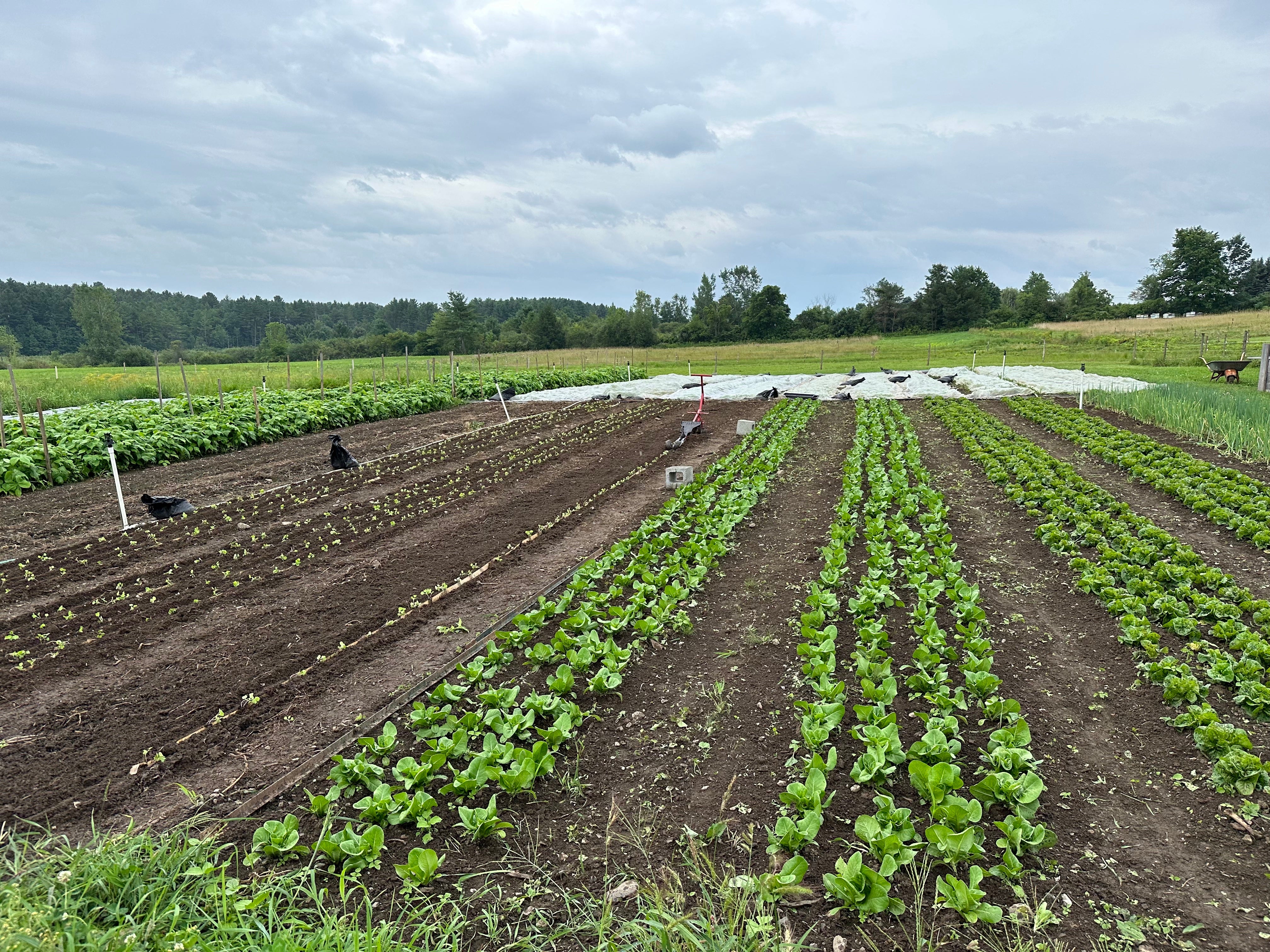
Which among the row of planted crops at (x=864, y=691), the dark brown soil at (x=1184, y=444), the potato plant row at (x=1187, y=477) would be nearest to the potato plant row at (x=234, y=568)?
the row of planted crops at (x=864, y=691)

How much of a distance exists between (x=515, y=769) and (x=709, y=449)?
11.3m

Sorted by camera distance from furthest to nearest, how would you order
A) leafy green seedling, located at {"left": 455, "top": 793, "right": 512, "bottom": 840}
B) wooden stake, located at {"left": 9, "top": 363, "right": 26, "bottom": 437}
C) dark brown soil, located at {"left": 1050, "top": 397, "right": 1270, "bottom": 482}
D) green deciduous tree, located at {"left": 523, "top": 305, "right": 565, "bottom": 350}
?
green deciduous tree, located at {"left": 523, "top": 305, "right": 565, "bottom": 350}
wooden stake, located at {"left": 9, "top": 363, "right": 26, "bottom": 437}
dark brown soil, located at {"left": 1050, "top": 397, "right": 1270, "bottom": 482}
leafy green seedling, located at {"left": 455, "top": 793, "right": 512, "bottom": 840}

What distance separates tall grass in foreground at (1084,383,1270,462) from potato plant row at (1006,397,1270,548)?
68 cm

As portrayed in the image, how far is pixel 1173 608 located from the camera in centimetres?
538

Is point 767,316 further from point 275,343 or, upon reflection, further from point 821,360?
point 275,343

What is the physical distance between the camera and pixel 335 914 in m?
2.70

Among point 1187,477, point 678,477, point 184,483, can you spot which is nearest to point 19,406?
point 184,483

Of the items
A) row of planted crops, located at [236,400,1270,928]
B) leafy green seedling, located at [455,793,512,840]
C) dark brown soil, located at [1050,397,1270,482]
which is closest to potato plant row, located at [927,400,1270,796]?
row of planted crops, located at [236,400,1270,928]

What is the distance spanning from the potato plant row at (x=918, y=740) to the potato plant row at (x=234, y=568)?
3966 millimetres

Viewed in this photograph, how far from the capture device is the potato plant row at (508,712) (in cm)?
330

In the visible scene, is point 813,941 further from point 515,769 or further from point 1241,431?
point 1241,431

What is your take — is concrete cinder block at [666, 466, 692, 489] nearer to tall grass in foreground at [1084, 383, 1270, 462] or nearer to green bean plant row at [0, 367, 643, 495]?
tall grass in foreground at [1084, 383, 1270, 462]

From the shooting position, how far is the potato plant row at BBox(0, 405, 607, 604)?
7.24 metres

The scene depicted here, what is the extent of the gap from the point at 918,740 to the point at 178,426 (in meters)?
14.9
